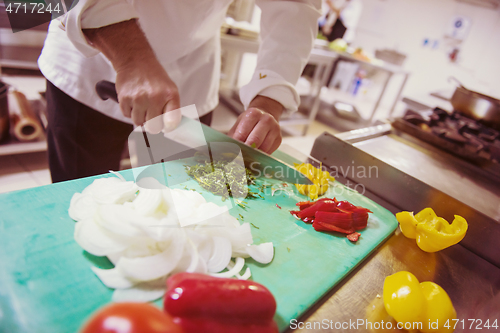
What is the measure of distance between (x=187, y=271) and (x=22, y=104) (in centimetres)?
199

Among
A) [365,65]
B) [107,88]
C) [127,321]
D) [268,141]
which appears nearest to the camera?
[127,321]

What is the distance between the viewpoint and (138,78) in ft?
2.52

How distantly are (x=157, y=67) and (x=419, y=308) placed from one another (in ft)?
2.79

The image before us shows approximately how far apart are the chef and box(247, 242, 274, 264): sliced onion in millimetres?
399

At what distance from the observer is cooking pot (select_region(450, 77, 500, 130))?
169cm

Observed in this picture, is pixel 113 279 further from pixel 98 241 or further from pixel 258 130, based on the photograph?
pixel 258 130

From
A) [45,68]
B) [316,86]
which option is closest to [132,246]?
[45,68]

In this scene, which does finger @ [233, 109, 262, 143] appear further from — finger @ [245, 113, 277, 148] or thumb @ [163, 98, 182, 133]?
thumb @ [163, 98, 182, 133]

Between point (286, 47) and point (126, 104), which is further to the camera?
point (286, 47)

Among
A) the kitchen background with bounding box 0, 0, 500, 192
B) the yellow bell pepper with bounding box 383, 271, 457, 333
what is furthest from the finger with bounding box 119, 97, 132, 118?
the kitchen background with bounding box 0, 0, 500, 192

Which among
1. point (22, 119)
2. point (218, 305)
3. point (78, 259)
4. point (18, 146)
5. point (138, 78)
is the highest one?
point (138, 78)

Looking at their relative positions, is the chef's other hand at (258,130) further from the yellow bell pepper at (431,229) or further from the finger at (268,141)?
the yellow bell pepper at (431,229)

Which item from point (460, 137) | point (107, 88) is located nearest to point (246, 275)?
point (107, 88)

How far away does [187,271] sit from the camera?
58 centimetres
